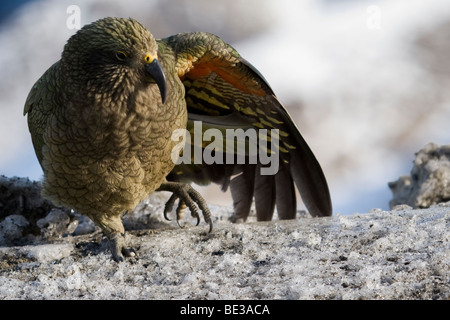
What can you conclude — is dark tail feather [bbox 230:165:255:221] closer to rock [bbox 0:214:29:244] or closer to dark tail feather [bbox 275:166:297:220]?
dark tail feather [bbox 275:166:297:220]

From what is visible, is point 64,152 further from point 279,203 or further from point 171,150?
point 279,203

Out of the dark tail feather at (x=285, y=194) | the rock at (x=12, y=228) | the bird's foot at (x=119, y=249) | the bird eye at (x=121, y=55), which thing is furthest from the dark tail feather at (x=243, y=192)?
the bird eye at (x=121, y=55)

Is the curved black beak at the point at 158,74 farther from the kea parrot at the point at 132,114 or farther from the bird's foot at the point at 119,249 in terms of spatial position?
the bird's foot at the point at 119,249

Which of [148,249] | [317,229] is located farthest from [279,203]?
[148,249]

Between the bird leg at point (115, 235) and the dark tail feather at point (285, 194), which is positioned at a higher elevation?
the dark tail feather at point (285, 194)

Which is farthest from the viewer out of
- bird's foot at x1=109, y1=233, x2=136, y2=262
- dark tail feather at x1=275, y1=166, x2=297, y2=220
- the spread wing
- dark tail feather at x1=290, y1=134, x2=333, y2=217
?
dark tail feather at x1=275, y1=166, x2=297, y2=220

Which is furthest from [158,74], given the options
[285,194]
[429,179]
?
[429,179]

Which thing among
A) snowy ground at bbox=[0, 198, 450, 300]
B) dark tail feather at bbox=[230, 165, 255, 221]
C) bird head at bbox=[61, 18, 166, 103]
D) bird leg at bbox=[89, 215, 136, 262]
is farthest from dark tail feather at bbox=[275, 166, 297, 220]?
bird head at bbox=[61, 18, 166, 103]
